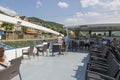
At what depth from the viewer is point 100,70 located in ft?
14.8

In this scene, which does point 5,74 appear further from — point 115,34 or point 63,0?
point 115,34

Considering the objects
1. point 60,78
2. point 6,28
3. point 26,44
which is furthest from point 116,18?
point 6,28

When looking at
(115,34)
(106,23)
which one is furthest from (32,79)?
(115,34)

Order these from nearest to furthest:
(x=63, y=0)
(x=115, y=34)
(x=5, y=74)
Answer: (x=5, y=74)
(x=63, y=0)
(x=115, y=34)

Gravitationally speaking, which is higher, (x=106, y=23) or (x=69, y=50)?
(x=106, y=23)

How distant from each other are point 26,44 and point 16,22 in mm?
3866

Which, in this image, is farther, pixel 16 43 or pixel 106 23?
pixel 106 23

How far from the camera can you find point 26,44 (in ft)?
39.8

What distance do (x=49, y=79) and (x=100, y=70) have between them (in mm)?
1740

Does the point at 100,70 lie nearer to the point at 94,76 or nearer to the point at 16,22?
the point at 94,76

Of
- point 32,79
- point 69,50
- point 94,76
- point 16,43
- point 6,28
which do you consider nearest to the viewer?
point 94,76

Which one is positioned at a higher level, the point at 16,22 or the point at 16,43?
the point at 16,22

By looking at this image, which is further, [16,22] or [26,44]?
[26,44]

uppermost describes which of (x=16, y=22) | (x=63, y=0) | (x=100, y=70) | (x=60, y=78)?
(x=63, y=0)
